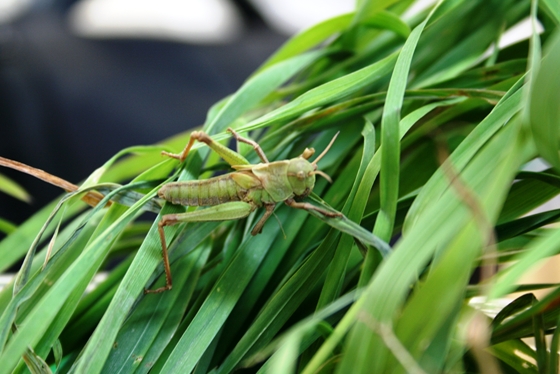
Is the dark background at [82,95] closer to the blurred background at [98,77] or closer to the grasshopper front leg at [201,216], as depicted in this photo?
the blurred background at [98,77]

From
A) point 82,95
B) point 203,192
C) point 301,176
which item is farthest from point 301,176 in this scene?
point 82,95

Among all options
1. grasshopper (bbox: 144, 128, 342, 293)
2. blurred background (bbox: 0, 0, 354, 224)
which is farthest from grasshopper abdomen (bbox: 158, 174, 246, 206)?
blurred background (bbox: 0, 0, 354, 224)

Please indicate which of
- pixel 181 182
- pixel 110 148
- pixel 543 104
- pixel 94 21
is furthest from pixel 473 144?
pixel 94 21

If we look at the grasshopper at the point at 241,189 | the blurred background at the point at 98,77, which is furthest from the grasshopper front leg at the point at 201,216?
the blurred background at the point at 98,77

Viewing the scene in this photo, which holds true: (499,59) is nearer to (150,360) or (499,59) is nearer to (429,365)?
(429,365)

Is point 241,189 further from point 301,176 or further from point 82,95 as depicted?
point 82,95

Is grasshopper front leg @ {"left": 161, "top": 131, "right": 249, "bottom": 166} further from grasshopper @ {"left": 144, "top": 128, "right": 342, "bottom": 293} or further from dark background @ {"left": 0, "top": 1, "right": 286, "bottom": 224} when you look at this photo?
dark background @ {"left": 0, "top": 1, "right": 286, "bottom": 224}

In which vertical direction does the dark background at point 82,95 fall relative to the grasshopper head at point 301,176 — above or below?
above
